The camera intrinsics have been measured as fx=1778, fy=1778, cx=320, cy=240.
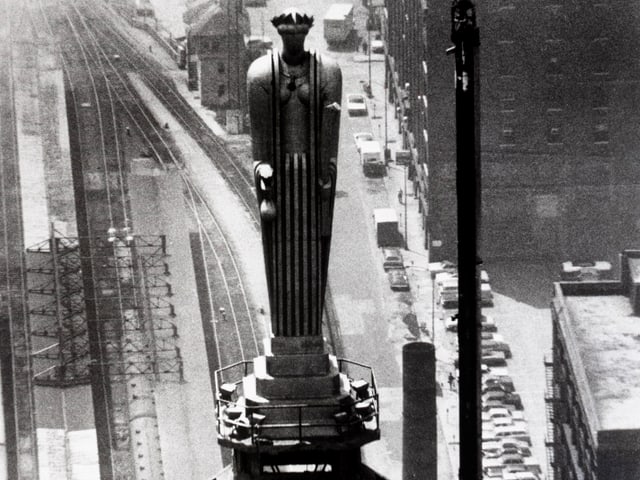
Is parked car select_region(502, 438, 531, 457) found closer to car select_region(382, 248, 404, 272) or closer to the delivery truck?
car select_region(382, 248, 404, 272)

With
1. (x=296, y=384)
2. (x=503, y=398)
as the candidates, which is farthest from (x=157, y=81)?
(x=296, y=384)

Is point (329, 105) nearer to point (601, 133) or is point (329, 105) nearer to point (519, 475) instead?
point (519, 475)

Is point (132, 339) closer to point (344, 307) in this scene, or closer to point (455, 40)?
point (344, 307)

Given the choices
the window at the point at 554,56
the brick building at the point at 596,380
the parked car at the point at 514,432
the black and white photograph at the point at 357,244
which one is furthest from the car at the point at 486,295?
the window at the point at 554,56

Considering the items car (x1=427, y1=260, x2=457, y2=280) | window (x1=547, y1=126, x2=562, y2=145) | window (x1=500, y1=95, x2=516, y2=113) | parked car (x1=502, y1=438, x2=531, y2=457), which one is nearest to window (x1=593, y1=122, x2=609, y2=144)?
window (x1=547, y1=126, x2=562, y2=145)

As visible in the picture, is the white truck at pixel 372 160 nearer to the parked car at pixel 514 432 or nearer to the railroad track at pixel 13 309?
the railroad track at pixel 13 309

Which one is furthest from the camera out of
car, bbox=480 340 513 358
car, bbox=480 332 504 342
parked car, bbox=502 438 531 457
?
car, bbox=480 332 504 342
